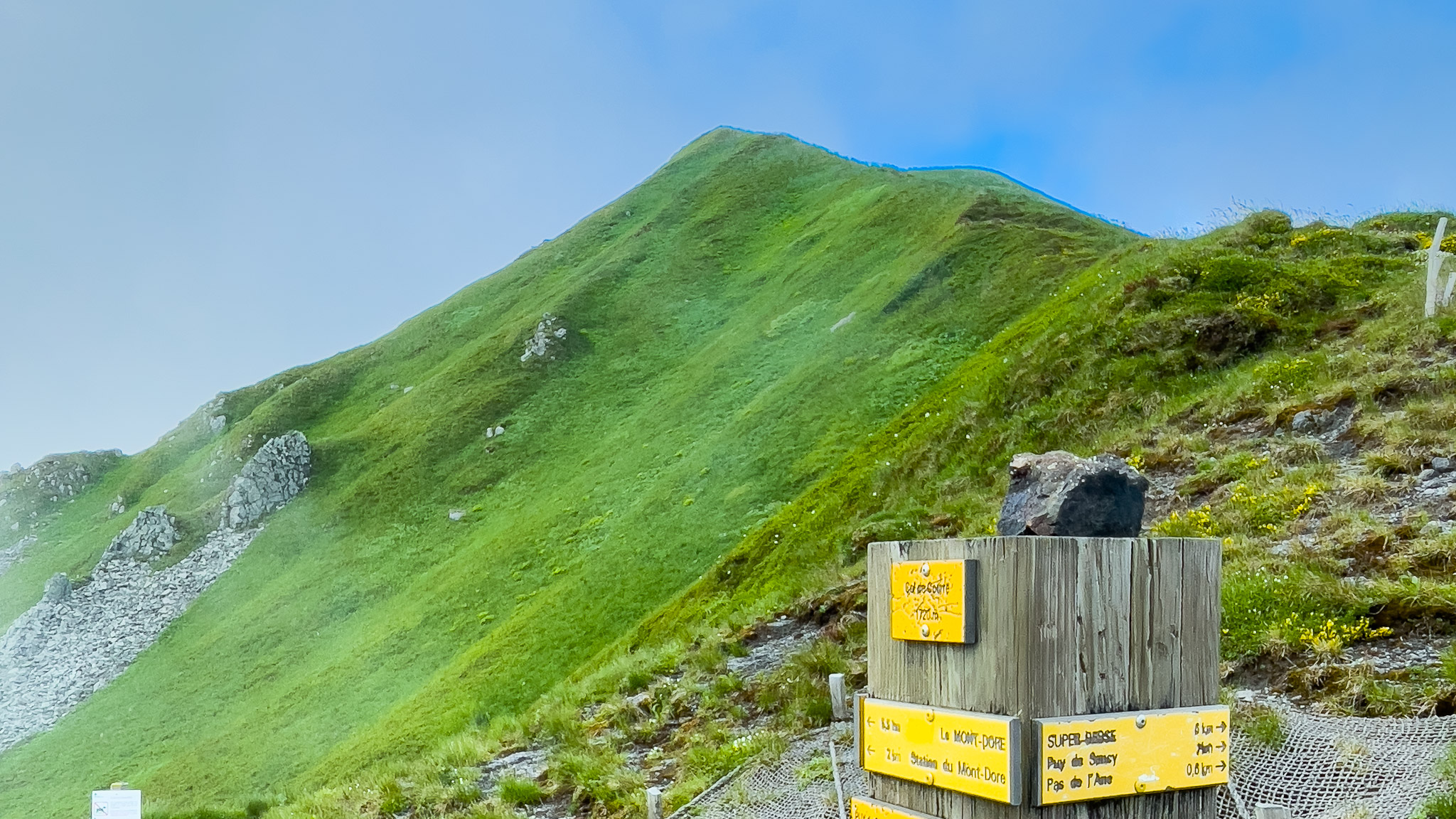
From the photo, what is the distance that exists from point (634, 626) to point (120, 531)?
44.8 meters

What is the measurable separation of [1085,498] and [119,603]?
186 feet

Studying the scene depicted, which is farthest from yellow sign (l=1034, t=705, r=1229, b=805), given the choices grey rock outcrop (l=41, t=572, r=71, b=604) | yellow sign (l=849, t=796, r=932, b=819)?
grey rock outcrop (l=41, t=572, r=71, b=604)

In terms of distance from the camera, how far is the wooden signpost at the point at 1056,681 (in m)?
3.83

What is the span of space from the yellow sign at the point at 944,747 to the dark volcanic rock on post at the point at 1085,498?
1.36 meters

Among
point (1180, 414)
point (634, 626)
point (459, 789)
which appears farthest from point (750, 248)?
point (459, 789)

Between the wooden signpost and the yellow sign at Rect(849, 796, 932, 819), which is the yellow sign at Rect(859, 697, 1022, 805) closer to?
the wooden signpost

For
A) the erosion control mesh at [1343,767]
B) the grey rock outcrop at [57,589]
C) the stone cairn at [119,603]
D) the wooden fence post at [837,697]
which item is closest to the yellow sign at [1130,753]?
the erosion control mesh at [1343,767]

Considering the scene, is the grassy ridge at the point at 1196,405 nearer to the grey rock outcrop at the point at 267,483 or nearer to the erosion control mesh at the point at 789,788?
the erosion control mesh at the point at 789,788

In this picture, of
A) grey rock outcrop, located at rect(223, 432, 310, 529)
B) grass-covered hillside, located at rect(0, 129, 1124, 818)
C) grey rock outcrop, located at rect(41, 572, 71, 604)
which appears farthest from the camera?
grey rock outcrop, located at rect(223, 432, 310, 529)

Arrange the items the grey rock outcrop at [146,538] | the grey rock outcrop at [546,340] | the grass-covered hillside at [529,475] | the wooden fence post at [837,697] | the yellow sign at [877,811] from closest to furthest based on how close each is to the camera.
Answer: the yellow sign at [877,811]
the wooden fence post at [837,697]
the grass-covered hillside at [529,475]
the grey rock outcrop at [146,538]
the grey rock outcrop at [546,340]

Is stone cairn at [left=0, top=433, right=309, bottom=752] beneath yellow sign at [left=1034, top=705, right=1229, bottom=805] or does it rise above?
beneath

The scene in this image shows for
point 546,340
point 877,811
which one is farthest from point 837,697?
point 546,340

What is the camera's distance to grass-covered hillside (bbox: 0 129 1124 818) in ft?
96.4

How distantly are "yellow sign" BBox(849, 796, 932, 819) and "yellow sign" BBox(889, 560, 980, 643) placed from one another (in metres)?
0.73
